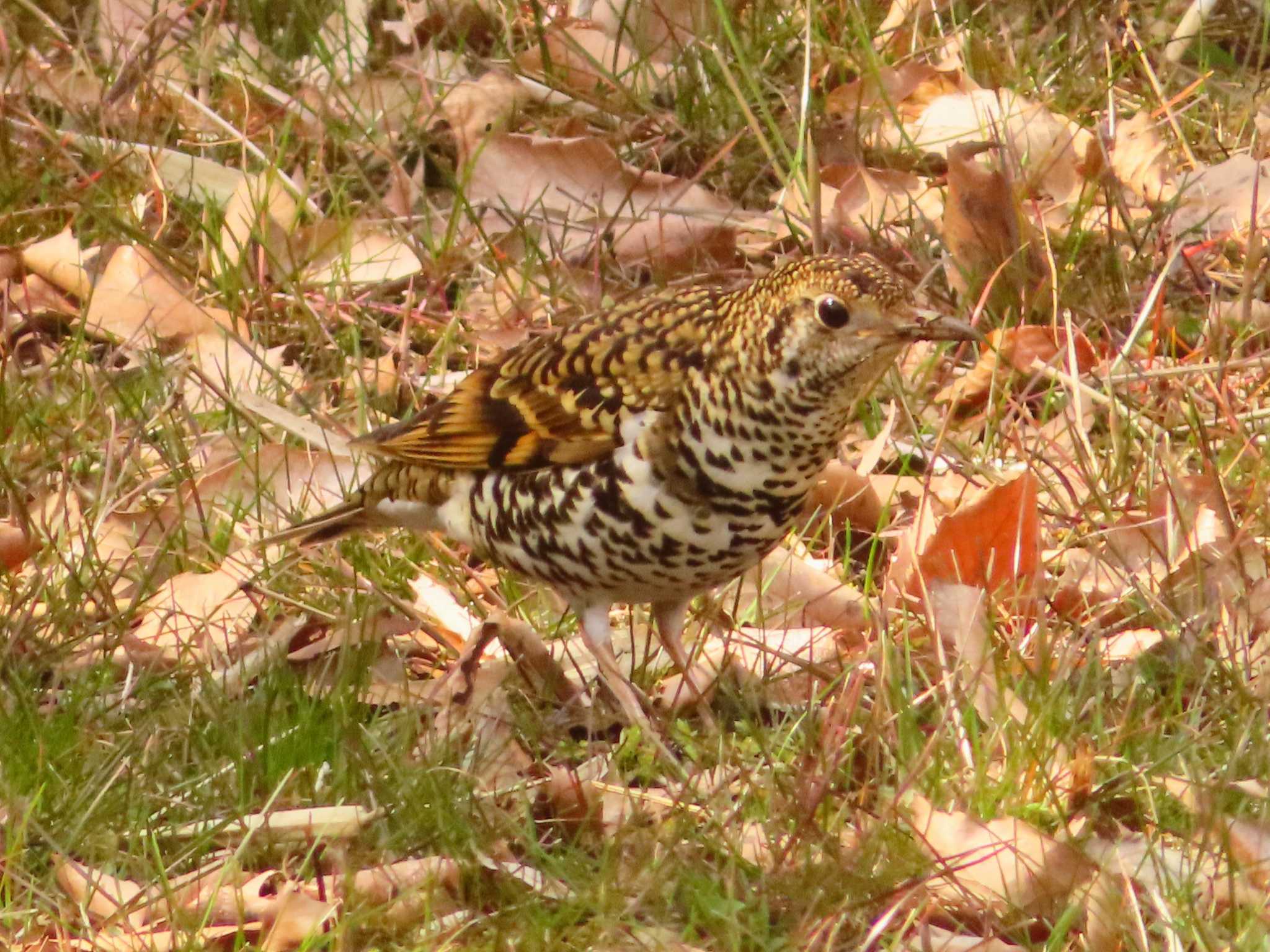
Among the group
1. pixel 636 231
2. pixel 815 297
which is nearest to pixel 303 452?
pixel 636 231

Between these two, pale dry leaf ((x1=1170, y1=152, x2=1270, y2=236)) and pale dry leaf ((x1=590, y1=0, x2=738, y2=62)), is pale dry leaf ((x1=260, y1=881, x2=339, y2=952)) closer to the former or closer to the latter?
pale dry leaf ((x1=1170, y1=152, x2=1270, y2=236))

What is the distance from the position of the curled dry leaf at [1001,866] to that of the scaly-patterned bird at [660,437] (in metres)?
0.66

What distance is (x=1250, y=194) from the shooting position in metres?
5.27

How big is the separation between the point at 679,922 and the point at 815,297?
101 centimetres

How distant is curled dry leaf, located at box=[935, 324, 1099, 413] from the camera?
4707 millimetres

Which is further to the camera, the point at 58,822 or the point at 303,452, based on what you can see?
the point at 303,452

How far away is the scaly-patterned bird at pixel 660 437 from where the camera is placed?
329 cm

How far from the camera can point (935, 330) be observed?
3.23 m

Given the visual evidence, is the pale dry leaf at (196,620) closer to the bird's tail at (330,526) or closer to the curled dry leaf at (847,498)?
the bird's tail at (330,526)

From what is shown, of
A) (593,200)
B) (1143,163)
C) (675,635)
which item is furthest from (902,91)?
(675,635)

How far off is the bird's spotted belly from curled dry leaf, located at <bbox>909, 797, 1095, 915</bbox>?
625mm

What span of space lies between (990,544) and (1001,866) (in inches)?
42.5

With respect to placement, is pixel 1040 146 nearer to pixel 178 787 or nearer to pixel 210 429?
pixel 210 429

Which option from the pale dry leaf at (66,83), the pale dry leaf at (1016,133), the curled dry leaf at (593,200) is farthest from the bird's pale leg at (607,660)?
the pale dry leaf at (66,83)
